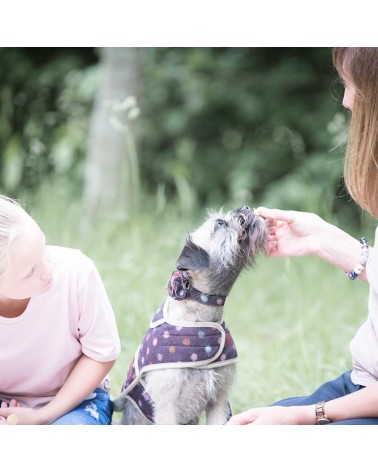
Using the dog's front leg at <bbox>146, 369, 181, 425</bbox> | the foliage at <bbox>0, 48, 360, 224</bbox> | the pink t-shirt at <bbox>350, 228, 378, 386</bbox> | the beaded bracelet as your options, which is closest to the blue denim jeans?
the dog's front leg at <bbox>146, 369, 181, 425</bbox>

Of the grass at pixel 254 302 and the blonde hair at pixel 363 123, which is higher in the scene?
the blonde hair at pixel 363 123

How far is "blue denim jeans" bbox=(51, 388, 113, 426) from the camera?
2.61m

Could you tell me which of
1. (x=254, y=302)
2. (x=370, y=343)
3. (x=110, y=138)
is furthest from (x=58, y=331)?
(x=110, y=138)

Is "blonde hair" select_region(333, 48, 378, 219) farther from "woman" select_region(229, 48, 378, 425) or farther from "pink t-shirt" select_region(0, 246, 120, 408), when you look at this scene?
"pink t-shirt" select_region(0, 246, 120, 408)

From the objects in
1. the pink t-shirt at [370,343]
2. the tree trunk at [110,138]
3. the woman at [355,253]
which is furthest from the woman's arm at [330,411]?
the tree trunk at [110,138]

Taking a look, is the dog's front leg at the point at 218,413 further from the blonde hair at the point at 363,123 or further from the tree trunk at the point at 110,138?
the tree trunk at the point at 110,138

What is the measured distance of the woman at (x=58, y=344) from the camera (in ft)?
8.57

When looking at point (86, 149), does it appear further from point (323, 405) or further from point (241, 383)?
point (323, 405)

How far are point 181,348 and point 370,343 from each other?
2.13 ft

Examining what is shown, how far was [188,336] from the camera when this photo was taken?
2.57 metres

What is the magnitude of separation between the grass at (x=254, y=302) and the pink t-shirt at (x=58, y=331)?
2.62 ft

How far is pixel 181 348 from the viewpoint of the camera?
2564 millimetres

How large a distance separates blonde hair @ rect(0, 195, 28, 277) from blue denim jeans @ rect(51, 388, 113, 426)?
574 mm
